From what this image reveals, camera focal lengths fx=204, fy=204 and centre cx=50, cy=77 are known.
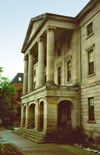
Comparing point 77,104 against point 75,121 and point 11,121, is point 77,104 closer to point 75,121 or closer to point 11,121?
point 75,121

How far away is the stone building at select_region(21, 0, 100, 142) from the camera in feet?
70.0

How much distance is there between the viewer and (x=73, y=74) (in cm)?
2502

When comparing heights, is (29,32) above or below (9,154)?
above

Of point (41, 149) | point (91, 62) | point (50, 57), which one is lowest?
point (41, 149)

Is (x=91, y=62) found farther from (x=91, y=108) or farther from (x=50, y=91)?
(x=50, y=91)

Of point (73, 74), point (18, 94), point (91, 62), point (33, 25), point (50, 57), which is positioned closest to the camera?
point (91, 62)

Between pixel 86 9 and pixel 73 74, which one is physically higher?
pixel 86 9

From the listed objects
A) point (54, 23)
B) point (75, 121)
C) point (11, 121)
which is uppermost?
point (54, 23)

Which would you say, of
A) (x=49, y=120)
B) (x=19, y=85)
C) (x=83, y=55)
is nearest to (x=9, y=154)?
(x=49, y=120)

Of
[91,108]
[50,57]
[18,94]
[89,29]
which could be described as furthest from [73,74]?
[18,94]

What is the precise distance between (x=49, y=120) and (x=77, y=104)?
3.81 metres

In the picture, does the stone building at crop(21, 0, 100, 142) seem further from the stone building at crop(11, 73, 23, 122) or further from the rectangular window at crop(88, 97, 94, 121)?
the stone building at crop(11, 73, 23, 122)

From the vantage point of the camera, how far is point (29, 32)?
1363 inches

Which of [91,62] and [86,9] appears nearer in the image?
[91,62]
